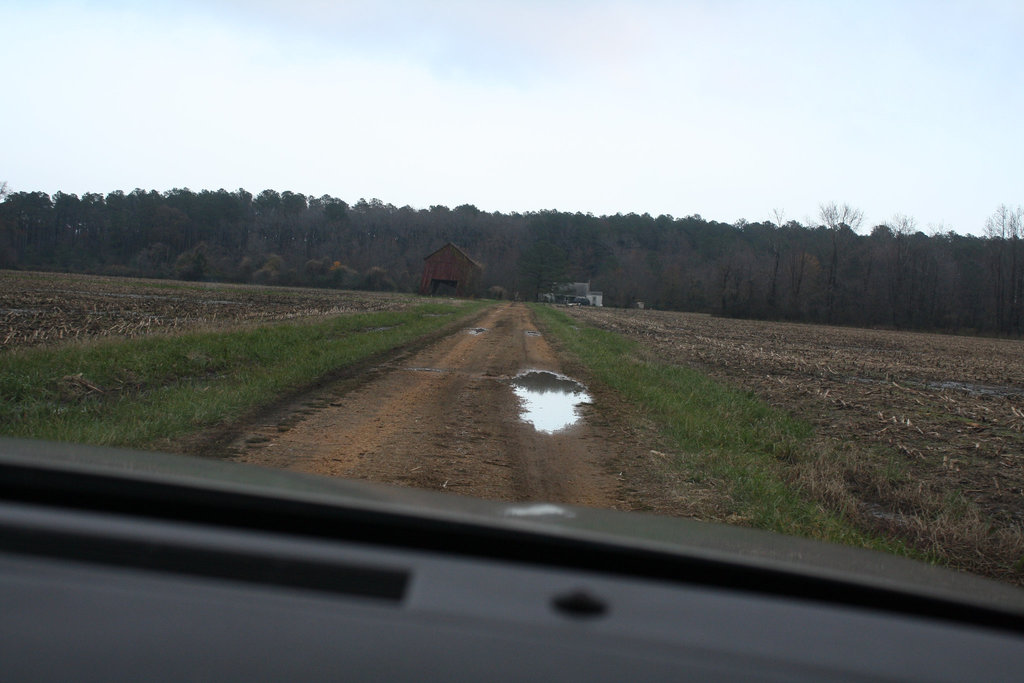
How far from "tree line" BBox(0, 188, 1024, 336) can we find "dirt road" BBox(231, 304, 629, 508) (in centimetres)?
7003

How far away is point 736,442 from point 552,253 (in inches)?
3788

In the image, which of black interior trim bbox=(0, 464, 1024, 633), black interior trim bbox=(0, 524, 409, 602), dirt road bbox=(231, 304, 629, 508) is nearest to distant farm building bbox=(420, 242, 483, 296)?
dirt road bbox=(231, 304, 629, 508)

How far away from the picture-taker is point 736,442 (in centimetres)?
877

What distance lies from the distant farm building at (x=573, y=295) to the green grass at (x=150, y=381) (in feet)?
290

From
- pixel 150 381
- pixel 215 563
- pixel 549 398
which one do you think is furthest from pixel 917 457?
pixel 150 381

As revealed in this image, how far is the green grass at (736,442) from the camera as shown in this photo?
18.9 feet

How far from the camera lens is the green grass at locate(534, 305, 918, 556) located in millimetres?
5754

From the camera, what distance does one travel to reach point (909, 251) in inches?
3467

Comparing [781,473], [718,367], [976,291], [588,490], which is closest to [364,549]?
[588,490]

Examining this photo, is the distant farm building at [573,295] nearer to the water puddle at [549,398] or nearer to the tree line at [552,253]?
the tree line at [552,253]

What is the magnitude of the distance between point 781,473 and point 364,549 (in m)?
6.85

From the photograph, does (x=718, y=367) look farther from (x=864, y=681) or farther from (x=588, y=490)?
(x=864, y=681)

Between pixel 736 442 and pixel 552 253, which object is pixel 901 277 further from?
pixel 736 442

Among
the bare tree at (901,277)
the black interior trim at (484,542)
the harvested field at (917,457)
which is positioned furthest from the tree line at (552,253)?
the black interior trim at (484,542)
